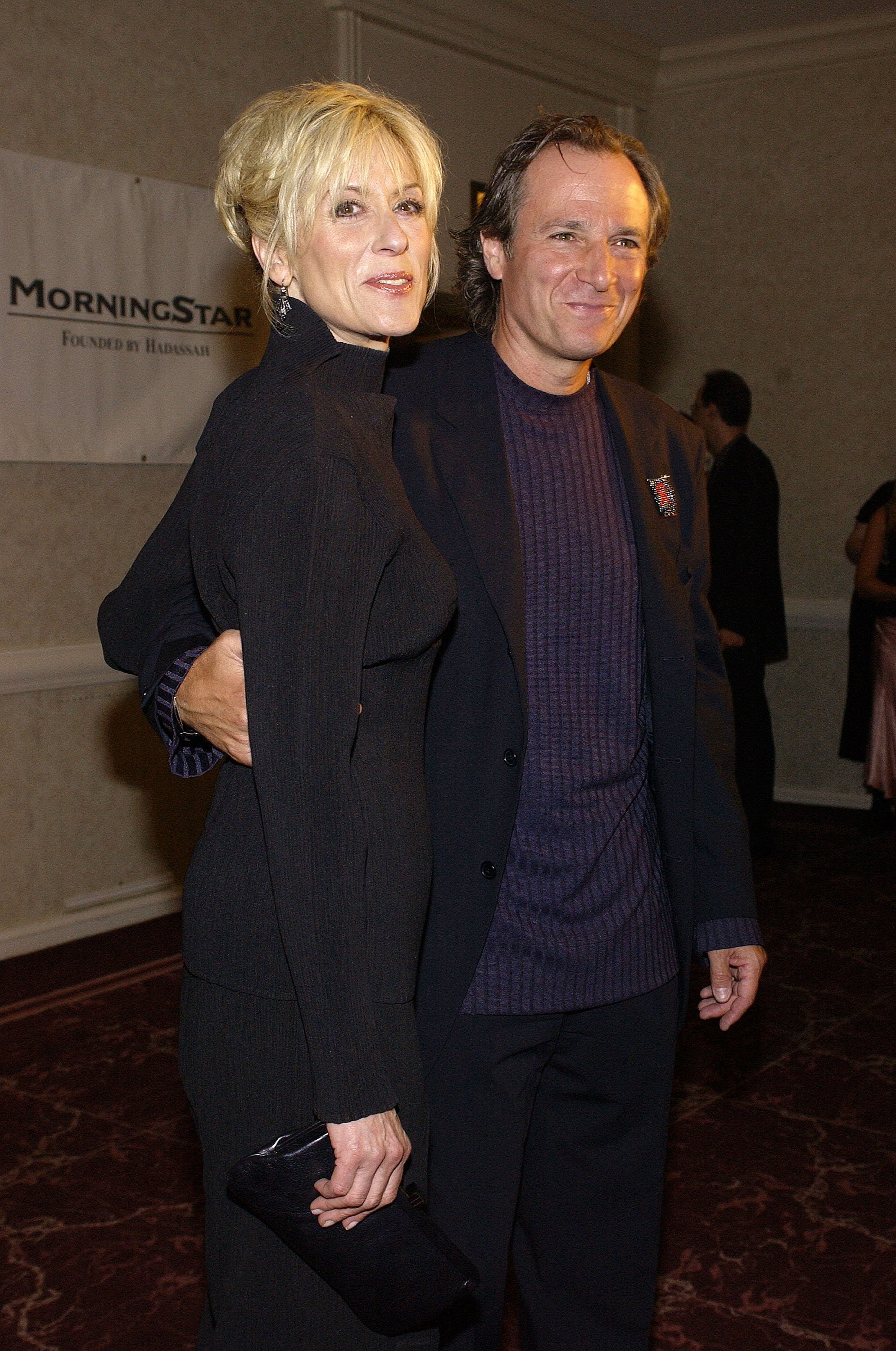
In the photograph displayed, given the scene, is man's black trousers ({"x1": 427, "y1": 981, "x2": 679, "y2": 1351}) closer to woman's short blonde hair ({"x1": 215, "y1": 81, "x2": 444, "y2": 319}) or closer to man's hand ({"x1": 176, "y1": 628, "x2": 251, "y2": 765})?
man's hand ({"x1": 176, "y1": 628, "x2": 251, "y2": 765})

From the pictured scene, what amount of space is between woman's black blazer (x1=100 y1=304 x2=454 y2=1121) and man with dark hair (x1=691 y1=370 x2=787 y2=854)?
4555 millimetres

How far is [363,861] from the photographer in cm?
119

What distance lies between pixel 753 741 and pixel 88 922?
115 inches

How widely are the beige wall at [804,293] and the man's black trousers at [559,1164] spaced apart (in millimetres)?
5340

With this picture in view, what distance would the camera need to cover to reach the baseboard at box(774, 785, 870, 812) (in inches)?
269

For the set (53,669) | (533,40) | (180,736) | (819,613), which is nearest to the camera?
(180,736)

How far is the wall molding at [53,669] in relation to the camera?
4445 mm

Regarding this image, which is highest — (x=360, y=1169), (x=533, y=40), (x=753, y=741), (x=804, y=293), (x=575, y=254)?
(x=533, y=40)

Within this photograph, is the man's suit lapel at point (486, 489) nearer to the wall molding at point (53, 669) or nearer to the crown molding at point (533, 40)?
the wall molding at point (53, 669)

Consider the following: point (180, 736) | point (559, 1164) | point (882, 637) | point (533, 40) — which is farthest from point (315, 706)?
point (533, 40)

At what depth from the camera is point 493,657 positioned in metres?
1.64

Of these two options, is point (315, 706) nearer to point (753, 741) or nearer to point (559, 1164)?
point (559, 1164)

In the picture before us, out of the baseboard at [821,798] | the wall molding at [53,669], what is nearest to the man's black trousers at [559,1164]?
the wall molding at [53,669]

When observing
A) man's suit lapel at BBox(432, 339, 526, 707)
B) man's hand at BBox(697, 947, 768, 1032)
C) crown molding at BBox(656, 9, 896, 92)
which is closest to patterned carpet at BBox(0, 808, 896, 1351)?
man's hand at BBox(697, 947, 768, 1032)
